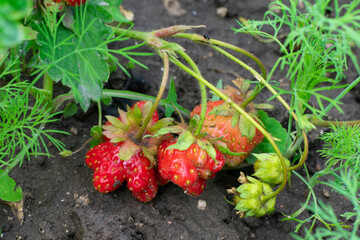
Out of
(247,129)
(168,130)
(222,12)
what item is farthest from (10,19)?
(222,12)

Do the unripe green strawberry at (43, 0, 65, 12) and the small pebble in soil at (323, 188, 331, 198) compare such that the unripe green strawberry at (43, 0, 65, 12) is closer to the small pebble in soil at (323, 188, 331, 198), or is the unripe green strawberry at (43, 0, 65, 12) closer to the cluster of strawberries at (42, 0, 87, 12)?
the cluster of strawberries at (42, 0, 87, 12)

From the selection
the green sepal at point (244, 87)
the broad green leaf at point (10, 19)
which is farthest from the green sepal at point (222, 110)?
the broad green leaf at point (10, 19)

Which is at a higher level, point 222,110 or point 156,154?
point 222,110

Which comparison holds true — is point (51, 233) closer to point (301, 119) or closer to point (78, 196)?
point (78, 196)

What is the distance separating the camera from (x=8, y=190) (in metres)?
1.34

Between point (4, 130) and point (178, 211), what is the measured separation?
0.65 metres

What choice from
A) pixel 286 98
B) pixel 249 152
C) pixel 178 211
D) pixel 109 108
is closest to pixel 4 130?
pixel 109 108

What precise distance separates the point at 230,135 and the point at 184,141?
251 mm

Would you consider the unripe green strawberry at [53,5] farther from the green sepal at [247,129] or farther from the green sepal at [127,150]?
the green sepal at [247,129]

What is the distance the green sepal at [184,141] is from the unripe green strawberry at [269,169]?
0.23 metres

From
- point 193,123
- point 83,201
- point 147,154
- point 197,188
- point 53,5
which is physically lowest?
point 83,201

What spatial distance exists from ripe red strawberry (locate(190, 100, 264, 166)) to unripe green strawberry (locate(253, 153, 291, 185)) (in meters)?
0.11

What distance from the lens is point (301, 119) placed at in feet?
3.83

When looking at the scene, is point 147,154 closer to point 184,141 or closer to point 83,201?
point 184,141
